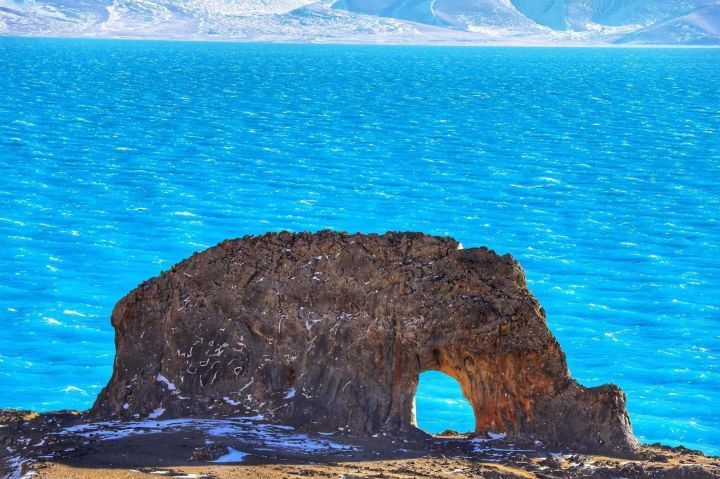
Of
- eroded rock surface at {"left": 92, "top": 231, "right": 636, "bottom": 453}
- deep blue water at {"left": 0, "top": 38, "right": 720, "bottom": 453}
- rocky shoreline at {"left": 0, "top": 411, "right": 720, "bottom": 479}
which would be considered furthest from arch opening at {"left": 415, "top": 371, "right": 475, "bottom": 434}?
rocky shoreline at {"left": 0, "top": 411, "right": 720, "bottom": 479}

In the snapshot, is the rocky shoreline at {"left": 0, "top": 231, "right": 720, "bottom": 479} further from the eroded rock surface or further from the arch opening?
the arch opening

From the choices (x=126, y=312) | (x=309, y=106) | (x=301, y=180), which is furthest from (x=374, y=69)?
(x=126, y=312)

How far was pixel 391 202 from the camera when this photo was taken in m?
31.2

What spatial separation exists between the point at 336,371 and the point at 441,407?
8.11 meters

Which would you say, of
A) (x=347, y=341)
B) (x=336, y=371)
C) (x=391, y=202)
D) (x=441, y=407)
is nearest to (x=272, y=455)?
(x=336, y=371)

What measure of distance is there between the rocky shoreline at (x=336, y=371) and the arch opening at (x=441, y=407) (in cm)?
646

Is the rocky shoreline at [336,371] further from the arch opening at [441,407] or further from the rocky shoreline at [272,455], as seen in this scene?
the arch opening at [441,407]

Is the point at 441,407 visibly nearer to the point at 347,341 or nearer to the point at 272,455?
the point at 347,341

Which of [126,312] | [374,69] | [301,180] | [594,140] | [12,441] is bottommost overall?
[12,441]

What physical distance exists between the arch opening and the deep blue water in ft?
0.14

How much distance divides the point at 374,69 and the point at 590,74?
19.0 meters

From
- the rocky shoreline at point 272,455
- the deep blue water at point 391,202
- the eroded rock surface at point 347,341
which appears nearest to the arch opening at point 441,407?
the deep blue water at point 391,202

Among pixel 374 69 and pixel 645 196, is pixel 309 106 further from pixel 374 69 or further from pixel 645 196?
pixel 374 69

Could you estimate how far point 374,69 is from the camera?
343ft
